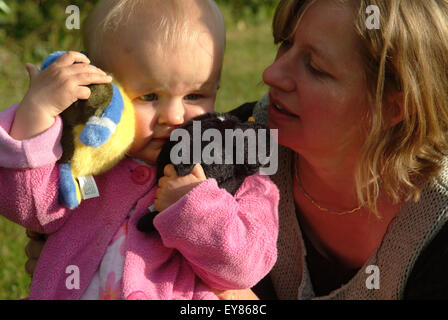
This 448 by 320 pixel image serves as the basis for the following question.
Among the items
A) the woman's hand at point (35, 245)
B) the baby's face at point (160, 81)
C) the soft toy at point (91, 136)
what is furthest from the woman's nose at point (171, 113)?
the woman's hand at point (35, 245)

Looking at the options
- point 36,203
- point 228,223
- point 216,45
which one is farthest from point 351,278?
point 36,203

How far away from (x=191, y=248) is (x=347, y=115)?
851 mm

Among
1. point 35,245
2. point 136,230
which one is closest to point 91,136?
point 136,230

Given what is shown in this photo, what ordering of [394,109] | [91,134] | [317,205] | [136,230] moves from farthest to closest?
[317,205] < [394,109] < [136,230] < [91,134]

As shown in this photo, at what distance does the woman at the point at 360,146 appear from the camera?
2.13 m

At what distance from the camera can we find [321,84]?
2162 millimetres

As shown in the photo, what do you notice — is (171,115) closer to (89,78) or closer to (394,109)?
(89,78)

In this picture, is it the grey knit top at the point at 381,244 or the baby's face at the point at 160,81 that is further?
the grey knit top at the point at 381,244

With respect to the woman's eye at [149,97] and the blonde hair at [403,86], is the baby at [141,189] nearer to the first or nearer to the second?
the woman's eye at [149,97]

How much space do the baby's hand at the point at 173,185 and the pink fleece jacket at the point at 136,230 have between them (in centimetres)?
6

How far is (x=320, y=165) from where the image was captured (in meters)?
2.47

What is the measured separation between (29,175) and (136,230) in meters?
0.41

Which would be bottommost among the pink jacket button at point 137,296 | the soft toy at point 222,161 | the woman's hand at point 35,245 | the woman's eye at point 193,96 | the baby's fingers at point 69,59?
the woman's hand at point 35,245
